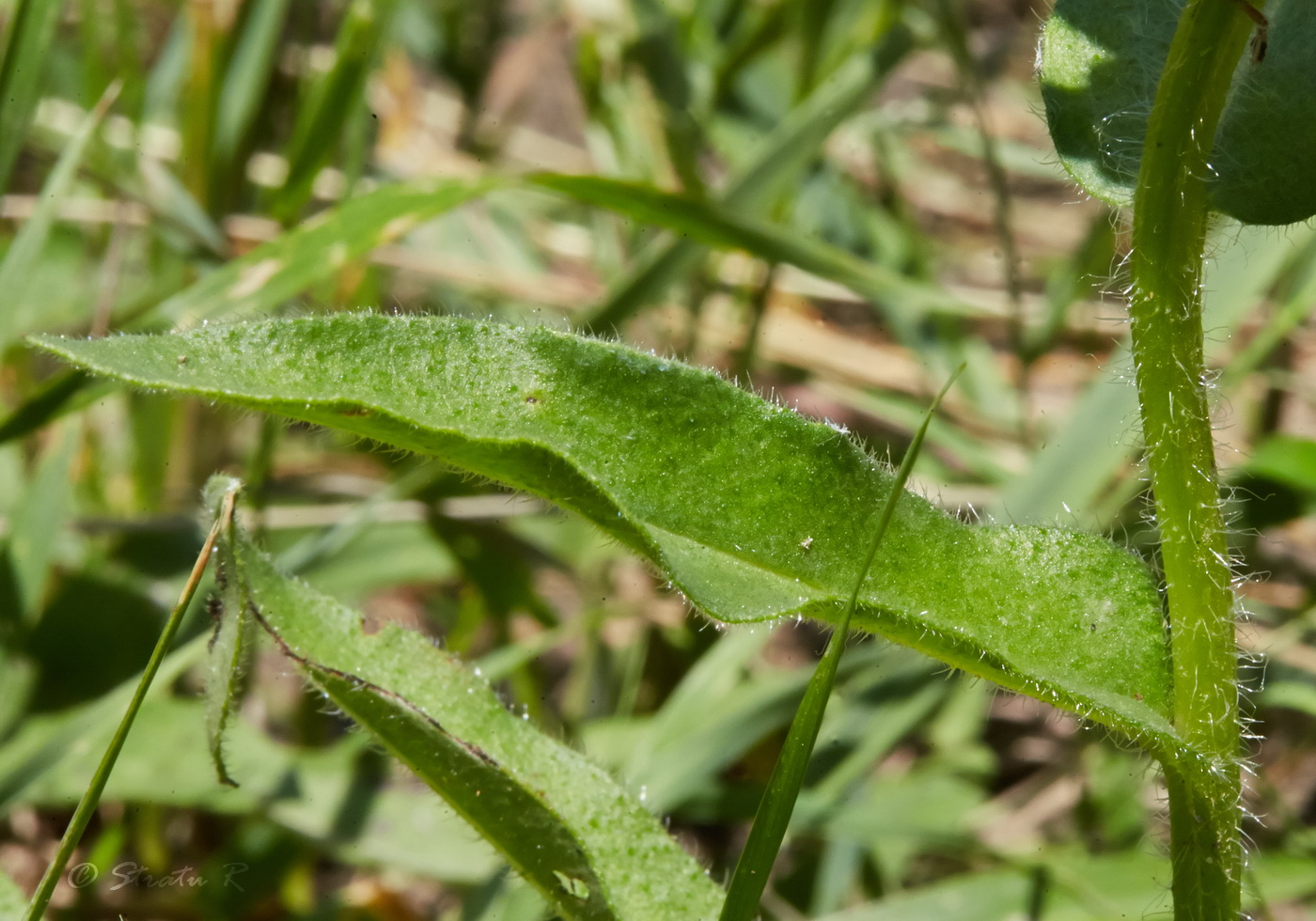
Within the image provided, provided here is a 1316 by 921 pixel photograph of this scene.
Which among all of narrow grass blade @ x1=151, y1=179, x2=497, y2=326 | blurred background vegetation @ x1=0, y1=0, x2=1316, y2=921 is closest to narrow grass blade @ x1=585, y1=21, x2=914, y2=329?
blurred background vegetation @ x1=0, y1=0, x2=1316, y2=921

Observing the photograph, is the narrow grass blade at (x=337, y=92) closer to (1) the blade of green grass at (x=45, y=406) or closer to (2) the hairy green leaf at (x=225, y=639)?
(1) the blade of green grass at (x=45, y=406)

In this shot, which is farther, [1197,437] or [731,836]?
[731,836]

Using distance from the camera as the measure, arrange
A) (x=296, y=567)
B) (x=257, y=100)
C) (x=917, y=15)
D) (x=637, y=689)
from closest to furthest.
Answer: (x=296, y=567) → (x=637, y=689) → (x=257, y=100) → (x=917, y=15)

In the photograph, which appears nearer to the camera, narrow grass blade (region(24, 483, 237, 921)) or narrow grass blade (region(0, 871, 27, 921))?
narrow grass blade (region(24, 483, 237, 921))

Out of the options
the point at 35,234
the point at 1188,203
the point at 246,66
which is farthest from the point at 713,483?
the point at 246,66

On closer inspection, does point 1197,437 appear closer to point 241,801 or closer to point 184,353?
point 184,353

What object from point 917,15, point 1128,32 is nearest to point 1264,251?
point 917,15

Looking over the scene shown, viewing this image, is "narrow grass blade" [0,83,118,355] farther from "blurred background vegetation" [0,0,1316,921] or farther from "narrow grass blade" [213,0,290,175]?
"narrow grass blade" [213,0,290,175]

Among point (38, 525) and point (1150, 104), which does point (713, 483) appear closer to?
point (1150, 104)
